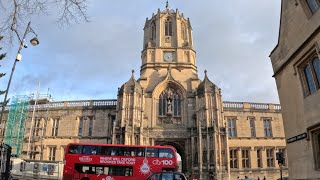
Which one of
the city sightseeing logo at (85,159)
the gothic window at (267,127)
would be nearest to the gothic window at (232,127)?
the gothic window at (267,127)

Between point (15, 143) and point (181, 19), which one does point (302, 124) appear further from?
point (15, 143)

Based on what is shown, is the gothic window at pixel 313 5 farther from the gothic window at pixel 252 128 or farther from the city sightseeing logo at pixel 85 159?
the gothic window at pixel 252 128

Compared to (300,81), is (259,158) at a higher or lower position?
lower

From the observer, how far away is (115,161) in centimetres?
2294

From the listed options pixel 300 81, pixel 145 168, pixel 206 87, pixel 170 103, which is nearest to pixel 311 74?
pixel 300 81

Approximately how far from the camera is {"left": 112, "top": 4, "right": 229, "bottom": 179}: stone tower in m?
33.1

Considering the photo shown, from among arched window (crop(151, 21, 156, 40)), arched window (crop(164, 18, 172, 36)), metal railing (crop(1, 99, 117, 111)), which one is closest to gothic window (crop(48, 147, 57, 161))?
metal railing (crop(1, 99, 117, 111))

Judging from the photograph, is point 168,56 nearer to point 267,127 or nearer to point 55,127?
point 267,127

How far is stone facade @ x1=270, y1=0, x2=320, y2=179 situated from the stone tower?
60.7ft

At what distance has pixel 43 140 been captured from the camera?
1518 inches

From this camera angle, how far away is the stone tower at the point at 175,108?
33.1 m

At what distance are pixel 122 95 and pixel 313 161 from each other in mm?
25745

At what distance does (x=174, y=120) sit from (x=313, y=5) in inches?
987

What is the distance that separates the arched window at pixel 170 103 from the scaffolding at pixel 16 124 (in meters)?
18.3
